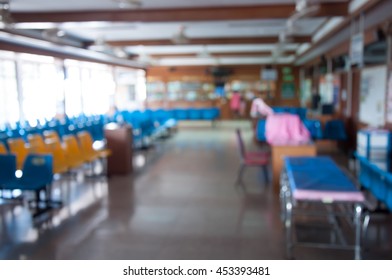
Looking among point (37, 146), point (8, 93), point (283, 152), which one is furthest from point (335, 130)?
point (8, 93)

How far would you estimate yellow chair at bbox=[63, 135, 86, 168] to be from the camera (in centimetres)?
589

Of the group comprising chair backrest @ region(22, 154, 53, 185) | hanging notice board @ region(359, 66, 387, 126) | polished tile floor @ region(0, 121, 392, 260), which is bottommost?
polished tile floor @ region(0, 121, 392, 260)

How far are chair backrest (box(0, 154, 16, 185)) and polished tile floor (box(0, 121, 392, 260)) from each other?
0.46 meters

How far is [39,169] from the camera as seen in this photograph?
15.4 feet

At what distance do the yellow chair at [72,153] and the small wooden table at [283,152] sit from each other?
9.80 feet

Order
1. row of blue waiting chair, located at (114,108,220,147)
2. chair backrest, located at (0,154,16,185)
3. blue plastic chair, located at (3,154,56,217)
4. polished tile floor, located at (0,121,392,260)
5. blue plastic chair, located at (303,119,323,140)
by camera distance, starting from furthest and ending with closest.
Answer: row of blue waiting chair, located at (114,108,220,147)
blue plastic chair, located at (303,119,323,140)
chair backrest, located at (0,154,16,185)
blue plastic chair, located at (3,154,56,217)
polished tile floor, located at (0,121,392,260)

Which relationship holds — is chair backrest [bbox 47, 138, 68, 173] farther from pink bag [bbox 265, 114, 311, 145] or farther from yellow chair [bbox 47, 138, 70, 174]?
pink bag [bbox 265, 114, 311, 145]

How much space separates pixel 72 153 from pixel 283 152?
3.23m

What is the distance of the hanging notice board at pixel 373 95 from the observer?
20.4ft

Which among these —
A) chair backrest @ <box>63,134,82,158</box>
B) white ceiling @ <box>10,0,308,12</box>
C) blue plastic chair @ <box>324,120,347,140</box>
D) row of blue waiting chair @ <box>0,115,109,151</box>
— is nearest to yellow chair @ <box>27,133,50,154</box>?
chair backrest @ <box>63,134,82,158</box>

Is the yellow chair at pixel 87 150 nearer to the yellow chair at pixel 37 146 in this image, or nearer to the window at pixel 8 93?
the yellow chair at pixel 37 146

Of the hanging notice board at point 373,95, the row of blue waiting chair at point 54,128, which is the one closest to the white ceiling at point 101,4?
the hanging notice board at point 373,95
